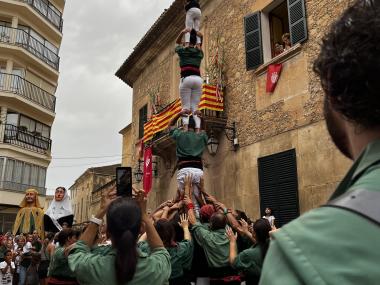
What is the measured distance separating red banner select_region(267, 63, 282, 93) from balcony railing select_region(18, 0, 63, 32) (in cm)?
2027

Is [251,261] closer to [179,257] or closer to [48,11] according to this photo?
[179,257]

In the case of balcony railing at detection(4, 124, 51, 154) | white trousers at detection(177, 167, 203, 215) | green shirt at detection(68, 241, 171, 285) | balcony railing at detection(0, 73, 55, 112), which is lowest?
green shirt at detection(68, 241, 171, 285)

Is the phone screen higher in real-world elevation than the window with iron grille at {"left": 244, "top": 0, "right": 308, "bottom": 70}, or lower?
lower

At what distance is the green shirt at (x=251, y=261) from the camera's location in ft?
13.0

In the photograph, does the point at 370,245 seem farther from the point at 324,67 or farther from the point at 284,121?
the point at 284,121

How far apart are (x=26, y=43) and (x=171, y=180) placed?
15808 millimetres

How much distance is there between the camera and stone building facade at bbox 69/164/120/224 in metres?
41.8

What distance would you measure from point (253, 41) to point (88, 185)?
37400mm

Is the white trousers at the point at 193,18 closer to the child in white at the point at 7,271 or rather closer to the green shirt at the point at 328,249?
the child in white at the point at 7,271

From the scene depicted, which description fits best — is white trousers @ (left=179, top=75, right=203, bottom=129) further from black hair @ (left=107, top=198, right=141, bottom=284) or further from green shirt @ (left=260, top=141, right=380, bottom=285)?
green shirt @ (left=260, top=141, right=380, bottom=285)

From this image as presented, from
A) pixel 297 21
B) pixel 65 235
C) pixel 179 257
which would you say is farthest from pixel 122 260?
pixel 297 21

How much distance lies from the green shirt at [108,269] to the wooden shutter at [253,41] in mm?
9086

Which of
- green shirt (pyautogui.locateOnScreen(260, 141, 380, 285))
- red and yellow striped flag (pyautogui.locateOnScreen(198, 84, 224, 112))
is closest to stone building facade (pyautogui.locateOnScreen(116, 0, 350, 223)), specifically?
red and yellow striped flag (pyautogui.locateOnScreen(198, 84, 224, 112))

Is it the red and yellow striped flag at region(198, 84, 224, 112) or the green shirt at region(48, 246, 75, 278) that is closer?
the green shirt at region(48, 246, 75, 278)
